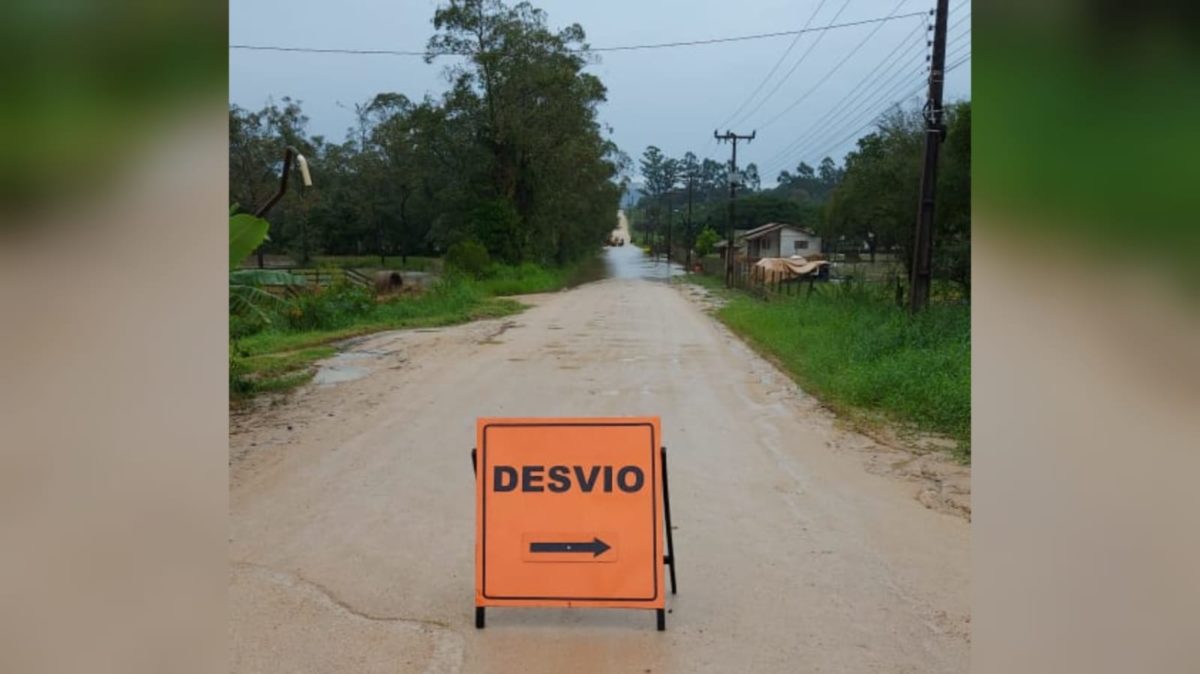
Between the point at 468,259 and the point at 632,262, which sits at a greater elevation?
the point at 632,262

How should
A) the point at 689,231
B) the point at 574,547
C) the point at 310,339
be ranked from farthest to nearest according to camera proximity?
the point at 689,231 → the point at 310,339 → the point at 574,547

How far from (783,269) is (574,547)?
102 feet

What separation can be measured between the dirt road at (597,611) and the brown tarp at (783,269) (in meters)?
22.9

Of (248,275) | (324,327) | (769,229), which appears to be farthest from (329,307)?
(769,229)

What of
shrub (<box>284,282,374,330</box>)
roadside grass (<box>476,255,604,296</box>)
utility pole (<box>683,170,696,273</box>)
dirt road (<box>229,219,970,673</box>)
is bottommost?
dirt road (<box>229,219,970,673</box>)

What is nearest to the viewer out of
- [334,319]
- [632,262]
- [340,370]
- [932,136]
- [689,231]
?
[932,136]

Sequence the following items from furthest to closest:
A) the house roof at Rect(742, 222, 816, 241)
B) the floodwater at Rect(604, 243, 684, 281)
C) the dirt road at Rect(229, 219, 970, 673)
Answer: the floodwater at Rect(604, 243, 684, 281)
the house roof at Rect(742, 222, 816, 241)
the dirt road at Rect(229, 219, 970, 673)

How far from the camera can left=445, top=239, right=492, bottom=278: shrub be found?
34812 millimetres

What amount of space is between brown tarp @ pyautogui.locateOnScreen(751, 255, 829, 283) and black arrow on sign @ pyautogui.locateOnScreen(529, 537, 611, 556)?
28.9m

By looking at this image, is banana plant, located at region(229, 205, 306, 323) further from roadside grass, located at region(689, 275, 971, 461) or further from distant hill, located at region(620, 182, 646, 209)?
distant hill, located at region(620, 182, 646, 209)

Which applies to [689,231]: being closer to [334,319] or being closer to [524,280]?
[524,280]

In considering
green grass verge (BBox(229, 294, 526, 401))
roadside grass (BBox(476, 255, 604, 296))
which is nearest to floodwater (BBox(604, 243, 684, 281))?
roadside grass (BBox(476, 255, 604, 296))

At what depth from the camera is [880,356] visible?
12664mm
